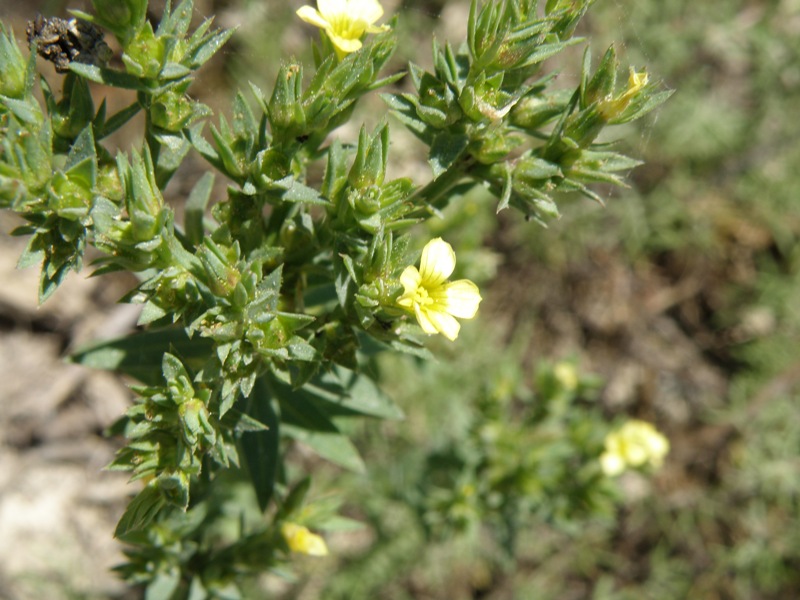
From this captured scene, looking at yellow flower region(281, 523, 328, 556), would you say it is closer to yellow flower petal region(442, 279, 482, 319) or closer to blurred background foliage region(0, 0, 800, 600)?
yellow flower petal region(442, 279, 482, 319)

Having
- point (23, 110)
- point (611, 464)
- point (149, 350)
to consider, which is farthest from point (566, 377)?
point (23, 110)

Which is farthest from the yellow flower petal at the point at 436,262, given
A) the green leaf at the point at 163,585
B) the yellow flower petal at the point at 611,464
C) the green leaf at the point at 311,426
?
the yellow flower petal at the point at 611,464

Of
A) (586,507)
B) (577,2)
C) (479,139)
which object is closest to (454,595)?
(586,507)

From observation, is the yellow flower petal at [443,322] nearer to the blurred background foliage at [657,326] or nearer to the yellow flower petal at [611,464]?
the yellow flower petal at [611,464]

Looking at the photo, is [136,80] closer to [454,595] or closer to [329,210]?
[329,210]

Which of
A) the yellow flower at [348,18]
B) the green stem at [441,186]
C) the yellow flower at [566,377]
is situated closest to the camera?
the yellow flower at [348,18]

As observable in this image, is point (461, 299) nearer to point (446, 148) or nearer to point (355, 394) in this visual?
point (446, 148)
